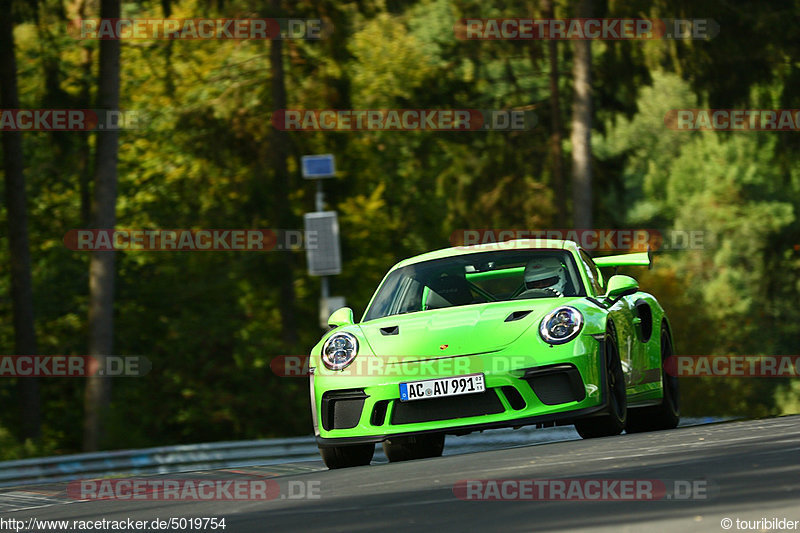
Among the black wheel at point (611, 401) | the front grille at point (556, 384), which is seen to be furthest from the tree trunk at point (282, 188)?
the front grille at point (556, 384)

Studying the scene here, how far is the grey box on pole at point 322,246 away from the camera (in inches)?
749

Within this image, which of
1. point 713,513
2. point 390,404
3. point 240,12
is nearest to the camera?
point 713,513

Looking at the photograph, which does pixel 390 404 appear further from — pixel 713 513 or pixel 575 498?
pixel 713 513

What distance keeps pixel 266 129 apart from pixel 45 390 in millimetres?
7589

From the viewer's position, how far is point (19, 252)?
27.1 meters

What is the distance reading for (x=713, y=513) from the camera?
603 centimetres

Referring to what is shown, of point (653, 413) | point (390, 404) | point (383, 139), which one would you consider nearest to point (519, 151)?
point (383, 139)

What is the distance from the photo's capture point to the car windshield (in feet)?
34.9
